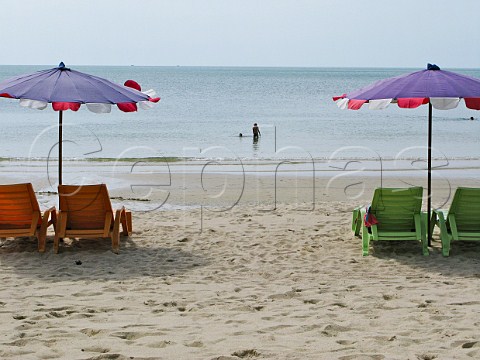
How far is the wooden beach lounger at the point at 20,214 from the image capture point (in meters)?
8.04

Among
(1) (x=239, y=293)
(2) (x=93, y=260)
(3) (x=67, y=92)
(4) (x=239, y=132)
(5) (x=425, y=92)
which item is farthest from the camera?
(4) (x=239, y=132)

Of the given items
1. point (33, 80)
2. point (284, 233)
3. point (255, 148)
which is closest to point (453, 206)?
point (284, 233)

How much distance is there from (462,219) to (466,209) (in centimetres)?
14

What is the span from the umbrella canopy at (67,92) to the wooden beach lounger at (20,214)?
1.03 metres

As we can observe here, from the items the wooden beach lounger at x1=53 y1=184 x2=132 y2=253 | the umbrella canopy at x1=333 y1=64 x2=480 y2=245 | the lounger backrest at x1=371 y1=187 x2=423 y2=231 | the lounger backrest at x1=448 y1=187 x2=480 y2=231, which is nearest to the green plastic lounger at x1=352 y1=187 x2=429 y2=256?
the lounger backrest at x1=371 y1=187 x2=423 y2=231

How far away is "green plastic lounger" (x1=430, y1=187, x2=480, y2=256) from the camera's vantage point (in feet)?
26.4

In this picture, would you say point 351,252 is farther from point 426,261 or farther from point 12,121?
point 12,121

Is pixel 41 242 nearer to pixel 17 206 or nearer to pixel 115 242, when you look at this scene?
pixel 17 206

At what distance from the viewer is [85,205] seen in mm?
8172

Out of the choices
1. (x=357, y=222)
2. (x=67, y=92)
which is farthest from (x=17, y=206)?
(x=357, y=222)

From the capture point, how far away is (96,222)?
830 centimetres

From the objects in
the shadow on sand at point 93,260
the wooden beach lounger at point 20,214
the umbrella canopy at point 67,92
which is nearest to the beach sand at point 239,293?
the shadow on sand at point 93,260

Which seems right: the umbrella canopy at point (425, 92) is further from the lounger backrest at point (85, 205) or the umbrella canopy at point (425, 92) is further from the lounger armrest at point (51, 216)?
the lounger armrest at point (51, 216)

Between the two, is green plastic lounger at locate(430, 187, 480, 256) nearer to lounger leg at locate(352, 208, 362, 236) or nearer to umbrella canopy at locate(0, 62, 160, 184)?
lounger leg at locate(352, 208, 362, 236)
